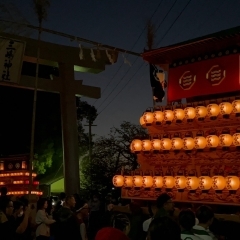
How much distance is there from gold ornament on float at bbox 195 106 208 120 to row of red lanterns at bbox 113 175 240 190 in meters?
1.54

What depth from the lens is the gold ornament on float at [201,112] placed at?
35.7 ft

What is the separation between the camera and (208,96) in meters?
12.2

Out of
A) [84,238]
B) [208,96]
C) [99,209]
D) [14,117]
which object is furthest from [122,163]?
[84,238]

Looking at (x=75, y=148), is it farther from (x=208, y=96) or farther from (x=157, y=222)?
(x=157, y=222)

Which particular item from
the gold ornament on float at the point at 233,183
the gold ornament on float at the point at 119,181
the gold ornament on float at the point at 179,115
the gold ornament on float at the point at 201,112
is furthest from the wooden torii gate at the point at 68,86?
the gold ornament on float at the point at 233,183

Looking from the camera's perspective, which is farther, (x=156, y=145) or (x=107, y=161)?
(x=107, y=161)

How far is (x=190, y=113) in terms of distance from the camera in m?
11.1

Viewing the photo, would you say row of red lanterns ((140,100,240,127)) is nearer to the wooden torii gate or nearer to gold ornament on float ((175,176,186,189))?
gold ornament on float ((175,176,186,189))

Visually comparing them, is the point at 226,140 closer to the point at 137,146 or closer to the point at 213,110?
the point at 213,110

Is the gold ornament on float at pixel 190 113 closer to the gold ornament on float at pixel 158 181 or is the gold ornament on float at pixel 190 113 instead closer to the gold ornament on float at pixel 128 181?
the gold ornament on float at pixel 158 181

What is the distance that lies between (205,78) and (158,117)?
1748 mm

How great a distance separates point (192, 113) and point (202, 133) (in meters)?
0.59

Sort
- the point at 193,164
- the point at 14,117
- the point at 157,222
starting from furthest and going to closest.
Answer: the point at 14,117
the point at 193,164
the point at 157,222

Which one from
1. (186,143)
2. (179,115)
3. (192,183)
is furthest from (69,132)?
(192,183)
